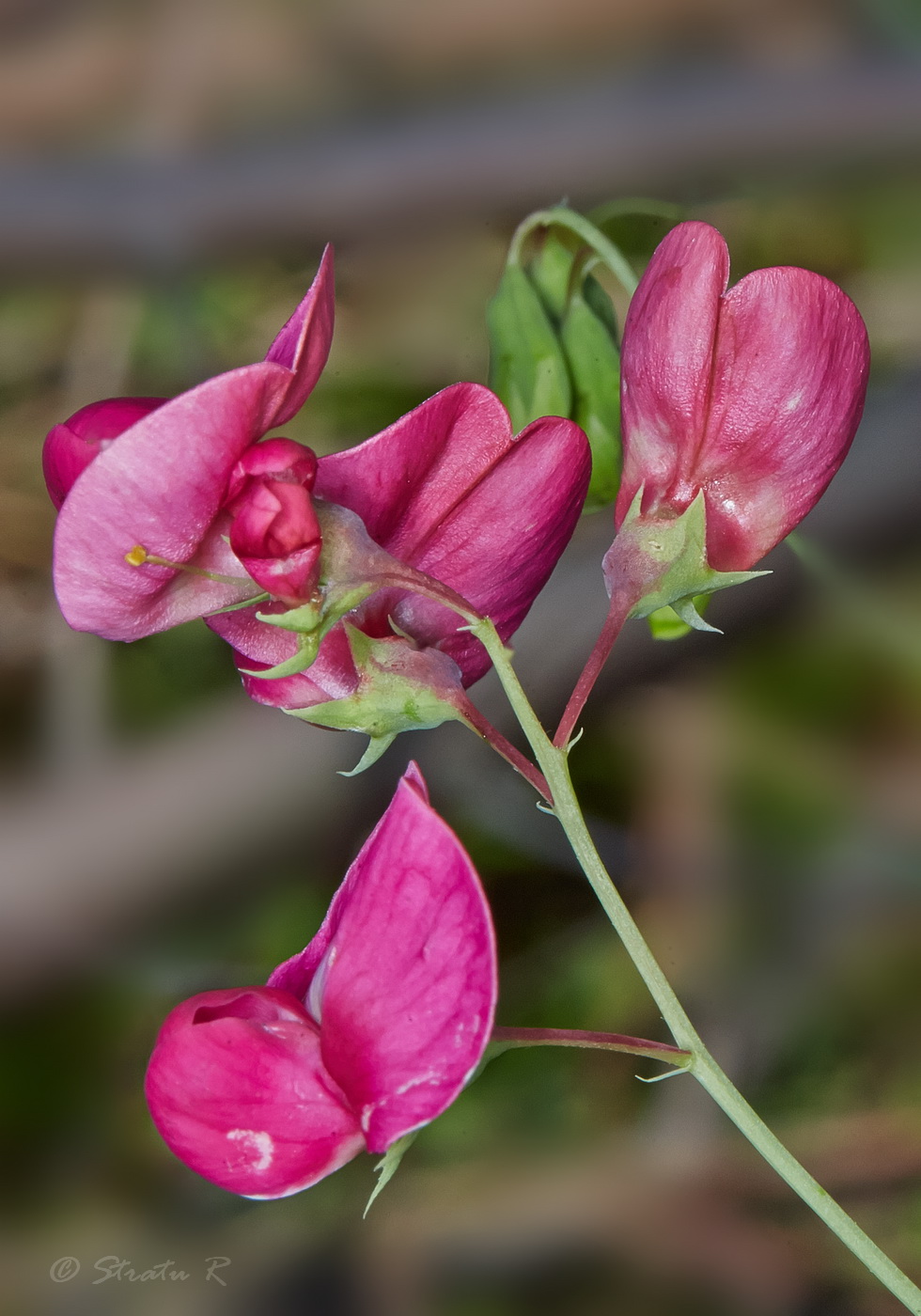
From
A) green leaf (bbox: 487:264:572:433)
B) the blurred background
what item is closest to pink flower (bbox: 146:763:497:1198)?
green leaf (bbox: 487:264:572:433)

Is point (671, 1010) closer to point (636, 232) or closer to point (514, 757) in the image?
point (514, 757)

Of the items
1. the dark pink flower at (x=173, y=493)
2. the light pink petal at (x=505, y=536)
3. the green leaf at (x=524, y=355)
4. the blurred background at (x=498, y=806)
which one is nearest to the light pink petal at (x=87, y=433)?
the dark pink flower at (x=173, y=493)

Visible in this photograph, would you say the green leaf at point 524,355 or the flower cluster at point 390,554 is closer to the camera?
the flower cluster at point 390,554

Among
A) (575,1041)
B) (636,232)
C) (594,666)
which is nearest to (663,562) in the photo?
(594,666)

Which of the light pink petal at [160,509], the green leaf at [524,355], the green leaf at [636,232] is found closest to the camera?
the light pink petal at [160,509]

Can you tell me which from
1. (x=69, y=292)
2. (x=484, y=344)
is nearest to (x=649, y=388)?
(x=484, y=344)

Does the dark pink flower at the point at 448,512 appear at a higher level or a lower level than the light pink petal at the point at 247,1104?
higher

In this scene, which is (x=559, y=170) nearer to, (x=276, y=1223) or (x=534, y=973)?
(x=534, y=973)

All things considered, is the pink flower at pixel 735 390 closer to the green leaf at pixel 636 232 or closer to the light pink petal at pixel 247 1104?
the light pink petal at pixel 247 1104
